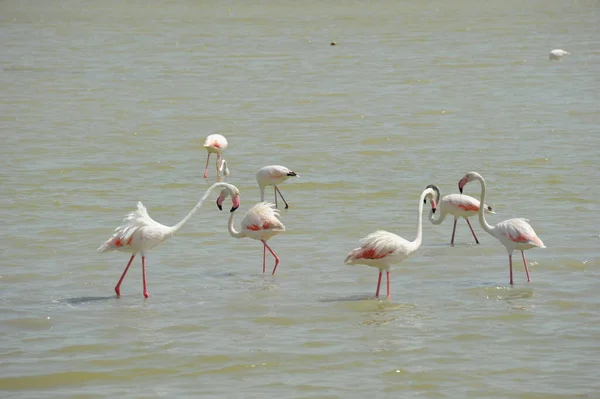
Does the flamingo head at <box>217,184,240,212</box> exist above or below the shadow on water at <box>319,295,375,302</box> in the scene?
above

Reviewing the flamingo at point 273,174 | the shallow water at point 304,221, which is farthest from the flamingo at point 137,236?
the flamingo at point 273,174

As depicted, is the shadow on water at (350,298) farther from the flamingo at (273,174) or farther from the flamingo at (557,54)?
the flamingo at (557,54)

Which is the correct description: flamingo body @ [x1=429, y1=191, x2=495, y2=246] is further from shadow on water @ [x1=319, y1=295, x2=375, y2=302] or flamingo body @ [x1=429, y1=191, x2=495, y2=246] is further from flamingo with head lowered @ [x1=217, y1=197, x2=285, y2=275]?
shadow on water @ [x1=319, y1=295, x2=375, y2=302]

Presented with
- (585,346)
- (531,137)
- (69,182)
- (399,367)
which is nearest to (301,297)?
(399,367)

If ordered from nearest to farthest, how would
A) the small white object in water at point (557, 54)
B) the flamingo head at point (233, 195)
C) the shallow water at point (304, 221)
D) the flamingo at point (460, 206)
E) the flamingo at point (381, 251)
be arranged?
1. the shallow water at point (304, 221)
2. the flamingo at point (381, 251)
3. the flamingo head at point (233, 195)
4. the flamingo at point (460, 206)
5. the small white object in water at point (557, 54)

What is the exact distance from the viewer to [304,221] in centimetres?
1255

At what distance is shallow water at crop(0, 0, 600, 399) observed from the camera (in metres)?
7.75

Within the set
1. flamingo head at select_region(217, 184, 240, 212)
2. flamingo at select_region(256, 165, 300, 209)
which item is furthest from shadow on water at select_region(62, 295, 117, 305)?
flamingo at select_region(256, 165, 300, 209)

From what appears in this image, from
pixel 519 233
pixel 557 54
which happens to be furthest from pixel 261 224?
pixel 557 54

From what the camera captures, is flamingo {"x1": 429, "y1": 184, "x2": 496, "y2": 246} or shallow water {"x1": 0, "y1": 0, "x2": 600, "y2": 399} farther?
flamingo {"x1": 429, "y1": 184, "x2": 496, "y2": 246}

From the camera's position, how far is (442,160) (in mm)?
16016

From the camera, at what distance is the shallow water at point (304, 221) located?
775cm

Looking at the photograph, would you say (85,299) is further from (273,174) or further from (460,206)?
(273,174)

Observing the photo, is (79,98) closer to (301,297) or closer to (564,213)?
(564,213)
